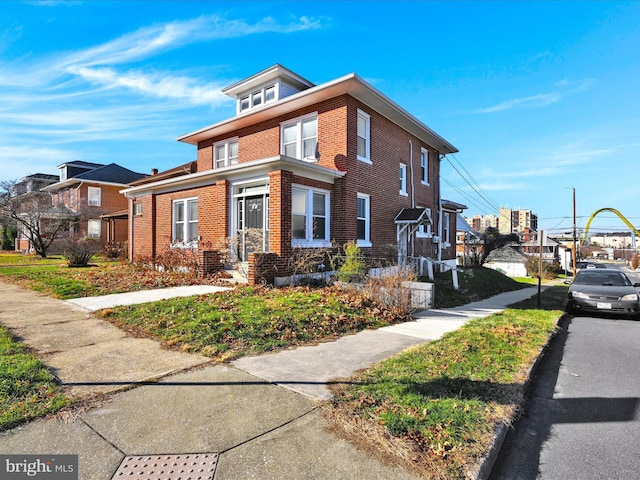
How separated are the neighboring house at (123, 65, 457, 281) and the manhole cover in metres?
7.75

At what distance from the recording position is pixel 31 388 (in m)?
3.74

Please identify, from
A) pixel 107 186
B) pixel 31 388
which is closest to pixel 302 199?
pixel 31 388

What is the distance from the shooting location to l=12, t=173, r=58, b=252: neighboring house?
25.7 metres

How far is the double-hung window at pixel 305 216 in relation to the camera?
12.0 metres

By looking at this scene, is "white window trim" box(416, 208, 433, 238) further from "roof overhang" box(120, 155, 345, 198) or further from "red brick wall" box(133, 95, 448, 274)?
"roof overhang" box(120, 155, 345, 198)

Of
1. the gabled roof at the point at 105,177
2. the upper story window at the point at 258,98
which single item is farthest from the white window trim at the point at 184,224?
the gabled roof at the point at 105,177

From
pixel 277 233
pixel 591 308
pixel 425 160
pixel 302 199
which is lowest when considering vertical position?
pixel 591 308

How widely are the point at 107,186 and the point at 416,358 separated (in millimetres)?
36951

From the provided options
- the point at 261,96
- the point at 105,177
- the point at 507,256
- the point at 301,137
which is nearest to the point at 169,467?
the point at 301,137

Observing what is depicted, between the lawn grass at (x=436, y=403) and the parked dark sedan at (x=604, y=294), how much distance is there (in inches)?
250

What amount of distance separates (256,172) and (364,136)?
4.87 m

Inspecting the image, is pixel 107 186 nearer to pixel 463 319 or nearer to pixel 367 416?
pixel 463 319

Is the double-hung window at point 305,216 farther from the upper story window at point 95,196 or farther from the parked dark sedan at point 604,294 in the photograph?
the upper story window at point 95,196

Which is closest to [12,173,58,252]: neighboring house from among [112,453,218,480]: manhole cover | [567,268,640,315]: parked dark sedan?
[112,453,218,480]: manhole cover
